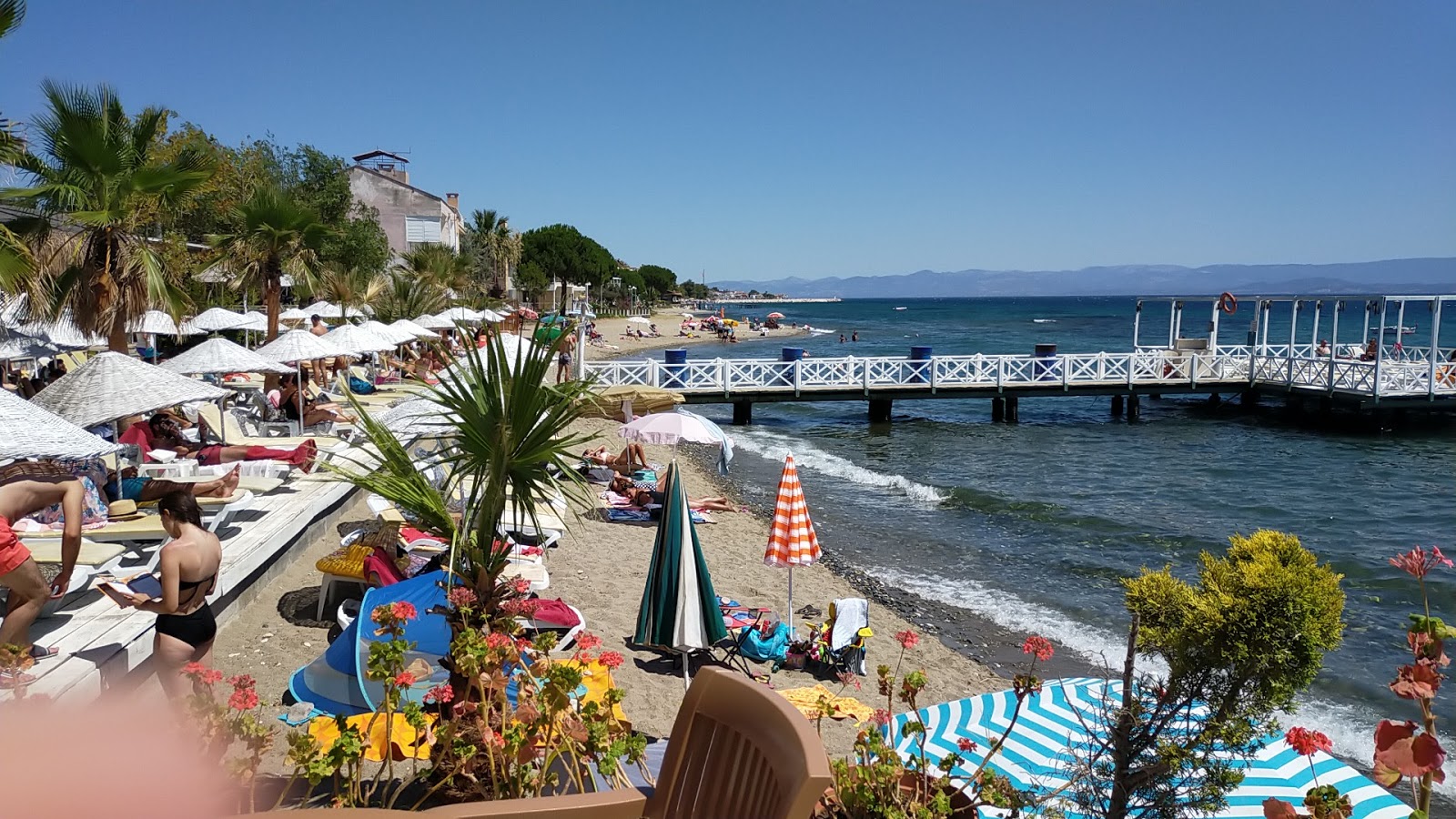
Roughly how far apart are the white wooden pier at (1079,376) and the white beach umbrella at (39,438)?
1906 centimetres

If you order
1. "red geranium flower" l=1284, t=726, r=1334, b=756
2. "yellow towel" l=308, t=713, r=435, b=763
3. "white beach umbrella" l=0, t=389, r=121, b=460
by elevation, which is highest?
"white beach umbrella" l=0, t=389, r=121, b=460

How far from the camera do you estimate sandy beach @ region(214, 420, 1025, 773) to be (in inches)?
267

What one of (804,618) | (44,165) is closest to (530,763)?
(804,618)

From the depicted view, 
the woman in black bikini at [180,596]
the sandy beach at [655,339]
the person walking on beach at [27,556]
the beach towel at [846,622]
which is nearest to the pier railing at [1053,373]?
the beach towel at [846,622]

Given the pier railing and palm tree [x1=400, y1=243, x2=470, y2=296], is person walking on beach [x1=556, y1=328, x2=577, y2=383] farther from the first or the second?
palm tree [x1=400, y1=243, x2=470, y2=296]

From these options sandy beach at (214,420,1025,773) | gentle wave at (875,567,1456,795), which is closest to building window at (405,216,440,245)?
sandy beach at (214,420,1025,773)

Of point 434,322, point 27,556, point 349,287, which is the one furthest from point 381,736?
Answer: point 349,287

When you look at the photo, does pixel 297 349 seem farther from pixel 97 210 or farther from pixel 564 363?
pixel 564 363

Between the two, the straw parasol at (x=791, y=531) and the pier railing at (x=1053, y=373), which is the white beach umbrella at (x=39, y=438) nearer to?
the straw parasol at (x=791, y=531)

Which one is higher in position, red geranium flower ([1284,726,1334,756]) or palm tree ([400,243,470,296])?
palm tree ([400,243,470,296])

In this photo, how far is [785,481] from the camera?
859cm

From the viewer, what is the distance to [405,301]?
3130 centimetres

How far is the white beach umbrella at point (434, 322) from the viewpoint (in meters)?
27.2

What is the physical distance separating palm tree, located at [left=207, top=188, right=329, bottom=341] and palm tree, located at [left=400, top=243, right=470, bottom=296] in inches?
792
